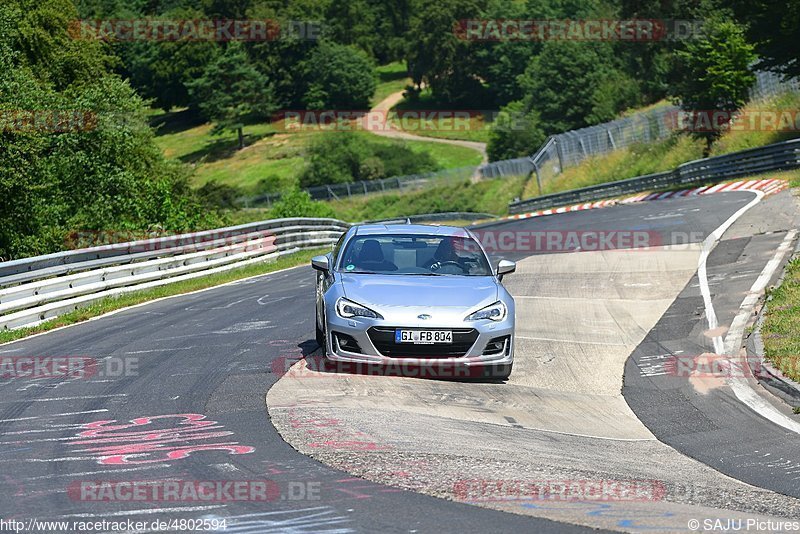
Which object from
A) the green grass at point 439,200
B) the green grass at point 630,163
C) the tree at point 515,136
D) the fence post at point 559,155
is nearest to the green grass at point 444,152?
the tree at point 515,136

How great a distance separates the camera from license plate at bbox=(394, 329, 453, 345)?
1052 cm

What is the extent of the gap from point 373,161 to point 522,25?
1543 inches

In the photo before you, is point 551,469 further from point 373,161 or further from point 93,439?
point 373,161

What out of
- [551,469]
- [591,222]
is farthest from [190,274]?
[551,469]

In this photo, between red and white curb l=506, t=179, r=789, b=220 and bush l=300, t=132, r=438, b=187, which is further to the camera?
bush l=300, t=132, r=438, b=187

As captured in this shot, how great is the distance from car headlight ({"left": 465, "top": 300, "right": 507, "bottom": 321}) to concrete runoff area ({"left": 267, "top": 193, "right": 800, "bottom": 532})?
2.30ft

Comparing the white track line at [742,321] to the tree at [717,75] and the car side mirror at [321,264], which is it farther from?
the tree at [717,75]

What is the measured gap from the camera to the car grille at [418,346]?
34.7 ft

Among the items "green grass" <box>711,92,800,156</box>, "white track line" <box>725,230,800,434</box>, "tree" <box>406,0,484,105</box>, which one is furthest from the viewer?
"tree" <box>406,0,484,105</box>

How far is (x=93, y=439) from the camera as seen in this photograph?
808 centimetres

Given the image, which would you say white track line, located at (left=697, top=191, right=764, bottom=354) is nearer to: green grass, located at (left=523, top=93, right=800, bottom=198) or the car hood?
the car hood

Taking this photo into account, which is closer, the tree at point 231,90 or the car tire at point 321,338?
the car tire at point 321,338

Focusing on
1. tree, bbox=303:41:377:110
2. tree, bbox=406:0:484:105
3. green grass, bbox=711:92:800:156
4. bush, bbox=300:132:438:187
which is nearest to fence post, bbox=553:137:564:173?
green grass, bbox=711:92:800:156

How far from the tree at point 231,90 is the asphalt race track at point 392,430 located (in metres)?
94.3
